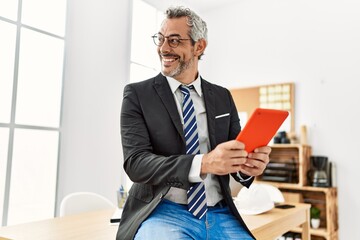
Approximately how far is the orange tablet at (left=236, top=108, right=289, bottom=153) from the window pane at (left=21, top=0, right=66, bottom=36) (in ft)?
8.46

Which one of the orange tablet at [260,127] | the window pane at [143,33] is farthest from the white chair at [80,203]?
the window pane at [143,33]

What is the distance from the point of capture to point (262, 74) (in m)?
4.29

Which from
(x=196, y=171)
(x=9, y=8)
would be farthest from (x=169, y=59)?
(x=9, y=8)

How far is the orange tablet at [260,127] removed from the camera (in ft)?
3.19

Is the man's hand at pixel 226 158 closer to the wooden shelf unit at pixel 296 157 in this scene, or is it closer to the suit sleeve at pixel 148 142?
the suit sleeve at pixel 148 142

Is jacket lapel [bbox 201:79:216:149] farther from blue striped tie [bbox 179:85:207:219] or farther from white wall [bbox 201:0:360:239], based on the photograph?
white wall [bbox 201:0:360:239]

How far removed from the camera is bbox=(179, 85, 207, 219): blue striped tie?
3.93 ft

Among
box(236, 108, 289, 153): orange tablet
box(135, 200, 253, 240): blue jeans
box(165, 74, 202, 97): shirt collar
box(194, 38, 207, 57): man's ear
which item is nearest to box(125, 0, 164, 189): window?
box(194, 38, 207, 57): man's ear

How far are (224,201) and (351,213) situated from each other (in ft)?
9.42

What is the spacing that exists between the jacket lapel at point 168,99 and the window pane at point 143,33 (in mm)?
2685

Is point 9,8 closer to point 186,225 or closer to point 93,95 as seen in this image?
point 93,95

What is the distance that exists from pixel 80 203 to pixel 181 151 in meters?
1.21

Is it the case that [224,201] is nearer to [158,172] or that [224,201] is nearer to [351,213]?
[158,172]

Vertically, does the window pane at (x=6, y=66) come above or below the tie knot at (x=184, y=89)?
above
